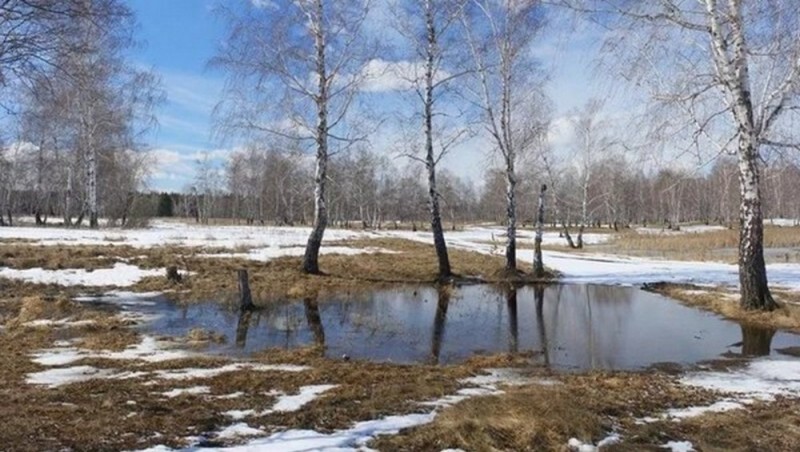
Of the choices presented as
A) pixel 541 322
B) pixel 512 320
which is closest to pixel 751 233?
pixel 541 322

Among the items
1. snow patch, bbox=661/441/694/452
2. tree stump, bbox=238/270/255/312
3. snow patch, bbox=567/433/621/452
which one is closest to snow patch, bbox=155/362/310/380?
snow patch, bbox=567/433/621/452

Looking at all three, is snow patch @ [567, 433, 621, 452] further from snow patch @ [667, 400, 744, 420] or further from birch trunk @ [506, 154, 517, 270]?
birch trunk @ [506, 154, 517, 270]

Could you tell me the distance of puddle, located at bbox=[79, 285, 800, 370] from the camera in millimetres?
9961

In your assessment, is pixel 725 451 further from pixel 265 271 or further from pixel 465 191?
pixel 465 191

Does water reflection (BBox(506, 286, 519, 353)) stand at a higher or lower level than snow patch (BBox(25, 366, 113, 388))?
lower

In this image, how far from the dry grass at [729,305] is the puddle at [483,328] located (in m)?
0.43

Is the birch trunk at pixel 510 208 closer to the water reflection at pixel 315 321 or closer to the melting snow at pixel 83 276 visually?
the water reflection at pixel 315 321

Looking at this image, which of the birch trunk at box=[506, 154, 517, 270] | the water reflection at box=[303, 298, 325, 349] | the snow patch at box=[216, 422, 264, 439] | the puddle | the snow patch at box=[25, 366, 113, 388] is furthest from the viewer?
the birch trunk at box=[506, 154, 517, 270]

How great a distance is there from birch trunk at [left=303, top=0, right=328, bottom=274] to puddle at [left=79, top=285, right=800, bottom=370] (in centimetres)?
359

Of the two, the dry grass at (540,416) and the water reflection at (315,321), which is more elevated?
the dry grass at (540,416)

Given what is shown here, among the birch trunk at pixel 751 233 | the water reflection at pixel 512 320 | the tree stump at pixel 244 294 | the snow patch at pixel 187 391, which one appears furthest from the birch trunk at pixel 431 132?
the snow patch at pixel 187 391

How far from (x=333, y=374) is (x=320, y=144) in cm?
1245

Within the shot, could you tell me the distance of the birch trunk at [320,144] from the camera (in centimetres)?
1897

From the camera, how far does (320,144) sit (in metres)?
19.3
